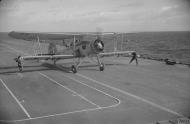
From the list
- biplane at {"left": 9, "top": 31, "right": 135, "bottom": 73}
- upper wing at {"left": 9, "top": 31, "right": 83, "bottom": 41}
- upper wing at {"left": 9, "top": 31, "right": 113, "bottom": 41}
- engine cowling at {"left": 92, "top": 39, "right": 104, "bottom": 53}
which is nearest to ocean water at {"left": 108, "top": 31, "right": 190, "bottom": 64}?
biplane at {"left": 9, "top": 31, "right": 135, "bottom": 73}

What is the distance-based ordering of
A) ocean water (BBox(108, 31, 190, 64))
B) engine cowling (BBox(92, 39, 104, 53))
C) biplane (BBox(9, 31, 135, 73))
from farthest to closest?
ocean water (BBox(108, 31, 190, 64)), biplane (BBox(9, 31, 135, 73)), engine cowling (BBox(92, 39, 104, 53))

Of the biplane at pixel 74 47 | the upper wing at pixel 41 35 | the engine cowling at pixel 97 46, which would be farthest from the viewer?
the upper wing at pixel 41 35

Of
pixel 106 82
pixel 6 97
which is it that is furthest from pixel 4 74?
pixel 106 82

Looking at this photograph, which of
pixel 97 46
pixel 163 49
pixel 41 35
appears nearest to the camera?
pixel 97 46

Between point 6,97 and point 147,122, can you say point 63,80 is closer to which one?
point 6,97

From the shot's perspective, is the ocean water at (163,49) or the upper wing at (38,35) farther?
the ocean water at (163,49)

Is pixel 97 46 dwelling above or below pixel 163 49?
above

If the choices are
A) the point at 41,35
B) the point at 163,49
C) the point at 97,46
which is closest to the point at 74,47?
the point at 97,46

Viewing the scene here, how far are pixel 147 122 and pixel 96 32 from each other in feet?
49.5

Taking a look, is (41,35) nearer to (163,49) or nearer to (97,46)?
(97,46)

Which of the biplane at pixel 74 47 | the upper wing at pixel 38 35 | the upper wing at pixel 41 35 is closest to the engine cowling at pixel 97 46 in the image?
the biplane at pixel 74 47

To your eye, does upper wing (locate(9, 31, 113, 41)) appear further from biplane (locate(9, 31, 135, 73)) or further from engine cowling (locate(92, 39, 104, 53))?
engine cowling (locate(92, 39, 104, 53))

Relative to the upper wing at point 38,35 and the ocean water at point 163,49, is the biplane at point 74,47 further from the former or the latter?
the ocean water at point 163,49

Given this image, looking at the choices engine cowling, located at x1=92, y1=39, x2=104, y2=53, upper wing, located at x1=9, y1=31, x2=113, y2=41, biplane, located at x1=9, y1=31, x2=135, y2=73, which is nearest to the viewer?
engine cowling, located at x1=92, y1=39, x2=104, y2=53
